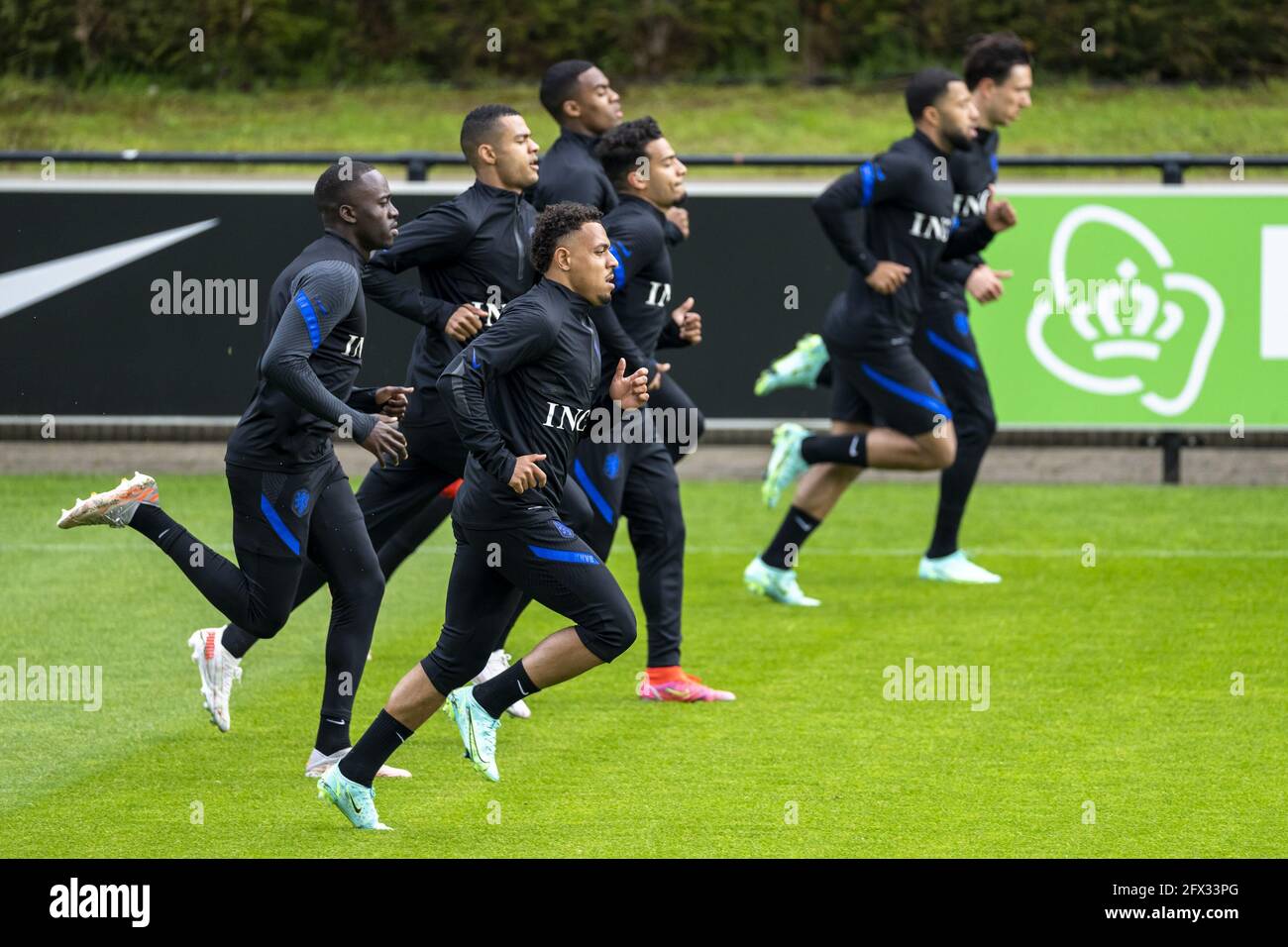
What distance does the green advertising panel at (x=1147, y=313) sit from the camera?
510 inches

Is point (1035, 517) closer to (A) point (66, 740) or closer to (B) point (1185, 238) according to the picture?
(B) point (1185, 238)

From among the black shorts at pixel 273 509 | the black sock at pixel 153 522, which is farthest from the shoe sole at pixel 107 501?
the black shorts at pixel 273 509

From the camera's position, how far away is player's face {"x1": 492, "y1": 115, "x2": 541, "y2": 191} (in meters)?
7.85

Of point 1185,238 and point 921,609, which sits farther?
point 1185,238

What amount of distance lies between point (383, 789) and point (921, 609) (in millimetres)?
3811

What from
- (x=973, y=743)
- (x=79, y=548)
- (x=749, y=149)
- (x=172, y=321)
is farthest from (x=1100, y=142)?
(x=973, y=743)

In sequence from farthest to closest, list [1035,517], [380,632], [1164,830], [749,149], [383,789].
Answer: [749,149], [1035,517], [380,632], [383,789], [1164,830]

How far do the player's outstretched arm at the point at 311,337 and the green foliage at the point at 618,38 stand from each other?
19.4 metres

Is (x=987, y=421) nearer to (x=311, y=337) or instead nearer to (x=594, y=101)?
(x=594, y=101)

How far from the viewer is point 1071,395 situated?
42.8 feet

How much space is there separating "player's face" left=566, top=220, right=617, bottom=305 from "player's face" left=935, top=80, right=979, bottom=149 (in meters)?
3.96

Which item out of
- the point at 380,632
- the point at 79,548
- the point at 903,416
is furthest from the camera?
the point at 79,548

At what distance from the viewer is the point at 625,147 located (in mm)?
8180

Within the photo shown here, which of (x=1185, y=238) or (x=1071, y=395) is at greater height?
(x=1185, y=238)
